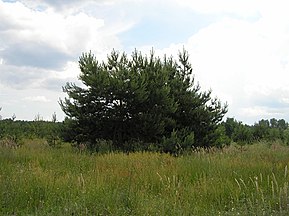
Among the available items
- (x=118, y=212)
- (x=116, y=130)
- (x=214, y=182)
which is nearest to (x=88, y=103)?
(x=116, y=130)

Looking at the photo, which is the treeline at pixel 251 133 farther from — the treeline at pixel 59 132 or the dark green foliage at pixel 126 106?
the dark green foliage at pixel 126 106

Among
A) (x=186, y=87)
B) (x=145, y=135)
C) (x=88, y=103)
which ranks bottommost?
(x=145, y=135)

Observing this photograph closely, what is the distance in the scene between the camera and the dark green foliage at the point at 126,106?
17.1 metres

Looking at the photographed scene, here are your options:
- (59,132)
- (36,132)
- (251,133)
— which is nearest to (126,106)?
(59,132)

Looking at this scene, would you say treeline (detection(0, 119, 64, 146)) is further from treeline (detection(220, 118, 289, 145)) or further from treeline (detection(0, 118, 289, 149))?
treeline (detection(220, 118, 289, 145))

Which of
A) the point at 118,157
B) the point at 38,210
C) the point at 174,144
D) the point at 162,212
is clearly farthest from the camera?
the point at 174,144

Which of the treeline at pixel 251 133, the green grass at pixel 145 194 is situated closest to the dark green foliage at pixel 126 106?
the green grass at pixel 145 194

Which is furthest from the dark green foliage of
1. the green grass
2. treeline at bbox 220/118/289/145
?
treeline at bbox 220/118/289/145

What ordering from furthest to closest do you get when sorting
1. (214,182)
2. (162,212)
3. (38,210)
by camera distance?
(214,182), (38,210), (162,212)

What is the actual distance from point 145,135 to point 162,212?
42.1 ft

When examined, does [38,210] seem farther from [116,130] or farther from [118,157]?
[116,130]

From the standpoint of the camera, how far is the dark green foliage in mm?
17109

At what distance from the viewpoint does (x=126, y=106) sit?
1783cm

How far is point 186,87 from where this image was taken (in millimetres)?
20734
